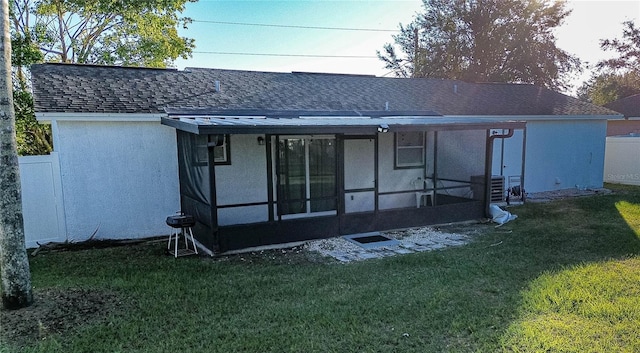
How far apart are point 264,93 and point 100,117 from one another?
13.1 feet

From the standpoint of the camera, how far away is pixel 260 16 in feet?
71.8

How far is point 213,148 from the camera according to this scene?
654 cm

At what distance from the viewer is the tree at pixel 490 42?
79.7ft

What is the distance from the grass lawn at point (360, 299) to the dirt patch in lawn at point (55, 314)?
4 cm

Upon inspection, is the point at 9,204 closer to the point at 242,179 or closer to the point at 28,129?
the point at 242,179

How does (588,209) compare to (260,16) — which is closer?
(588,209)

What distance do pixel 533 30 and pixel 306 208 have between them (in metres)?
22.7

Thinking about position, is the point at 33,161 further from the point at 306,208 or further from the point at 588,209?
the point at 588,209

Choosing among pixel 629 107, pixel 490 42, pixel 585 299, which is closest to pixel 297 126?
pixel 585 299

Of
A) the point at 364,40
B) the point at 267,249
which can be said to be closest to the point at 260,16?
the point at 364,40

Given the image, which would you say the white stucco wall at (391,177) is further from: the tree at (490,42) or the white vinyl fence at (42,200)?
the tree at (490,42)

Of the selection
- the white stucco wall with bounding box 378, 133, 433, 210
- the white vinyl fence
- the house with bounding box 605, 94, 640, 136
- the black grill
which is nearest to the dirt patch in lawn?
the black grill

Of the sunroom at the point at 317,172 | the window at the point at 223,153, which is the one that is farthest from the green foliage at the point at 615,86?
the window at the point at 223,153

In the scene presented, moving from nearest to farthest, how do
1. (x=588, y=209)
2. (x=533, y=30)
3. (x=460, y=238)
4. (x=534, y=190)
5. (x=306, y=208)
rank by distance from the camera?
(x=460, y=238)
(x=306, y=208)
(x=588, y=209)
(x=534, y=190)
(x=533, y=30)
